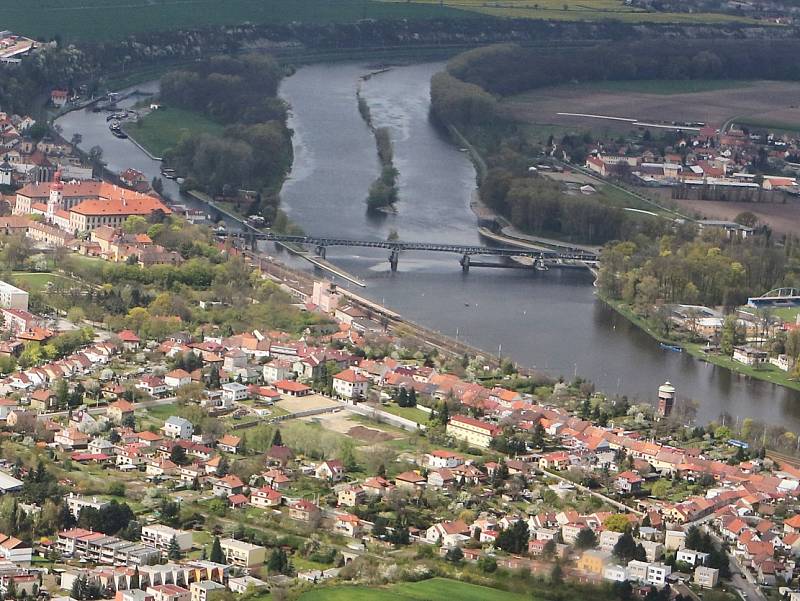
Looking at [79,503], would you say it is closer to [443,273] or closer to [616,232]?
[443,273]

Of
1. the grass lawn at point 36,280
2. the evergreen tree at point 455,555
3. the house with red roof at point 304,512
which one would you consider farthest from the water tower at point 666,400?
the grass lawn at point 36,280

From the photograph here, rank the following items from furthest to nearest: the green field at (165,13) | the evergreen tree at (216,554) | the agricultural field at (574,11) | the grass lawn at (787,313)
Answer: the agricultural field at (574,11) → the green field at (165,13) → the grass lawn at (787,313) → the evergreen tree at (216,554)

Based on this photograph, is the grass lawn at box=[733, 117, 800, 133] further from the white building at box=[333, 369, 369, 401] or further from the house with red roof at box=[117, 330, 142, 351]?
the white building at box=[333, 369, 369, 401]

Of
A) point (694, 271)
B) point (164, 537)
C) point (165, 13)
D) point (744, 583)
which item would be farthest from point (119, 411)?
point (165, 13)

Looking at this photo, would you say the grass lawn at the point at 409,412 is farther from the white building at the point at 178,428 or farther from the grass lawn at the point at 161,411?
the white building at the point at 178,428

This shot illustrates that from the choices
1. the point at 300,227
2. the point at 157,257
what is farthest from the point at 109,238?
the point at 300,227
